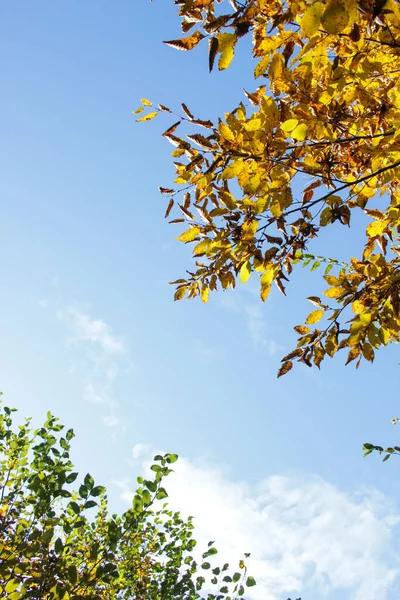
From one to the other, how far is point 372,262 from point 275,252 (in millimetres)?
534

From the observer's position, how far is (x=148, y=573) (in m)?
6.32

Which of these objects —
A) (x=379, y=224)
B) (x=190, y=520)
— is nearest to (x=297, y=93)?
(x=379, y=224)

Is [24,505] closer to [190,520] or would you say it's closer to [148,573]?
[190,520]

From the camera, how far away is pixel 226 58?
4.16 ft

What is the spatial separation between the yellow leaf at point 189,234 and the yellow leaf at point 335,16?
3.61ft

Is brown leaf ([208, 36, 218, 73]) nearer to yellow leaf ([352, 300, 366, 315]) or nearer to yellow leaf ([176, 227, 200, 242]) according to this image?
yellow leaf ([176, 227, 200, 242])

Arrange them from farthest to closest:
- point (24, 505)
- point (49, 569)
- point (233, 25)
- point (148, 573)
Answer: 1. point (148, 573)
2. point (24, 505)
3. point (49, 569)
4. point (233, 25)

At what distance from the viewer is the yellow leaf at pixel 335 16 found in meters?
1.09

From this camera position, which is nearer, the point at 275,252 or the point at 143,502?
the point at 275,252

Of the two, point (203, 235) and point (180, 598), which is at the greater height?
point (203, 235)

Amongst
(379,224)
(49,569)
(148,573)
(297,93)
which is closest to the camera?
(297,93)

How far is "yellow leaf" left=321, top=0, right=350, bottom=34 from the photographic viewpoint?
42.9 inches

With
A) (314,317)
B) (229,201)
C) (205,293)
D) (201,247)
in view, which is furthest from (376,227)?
(205,293)

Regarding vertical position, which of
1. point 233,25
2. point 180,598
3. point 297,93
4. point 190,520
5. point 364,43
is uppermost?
point 364,43
